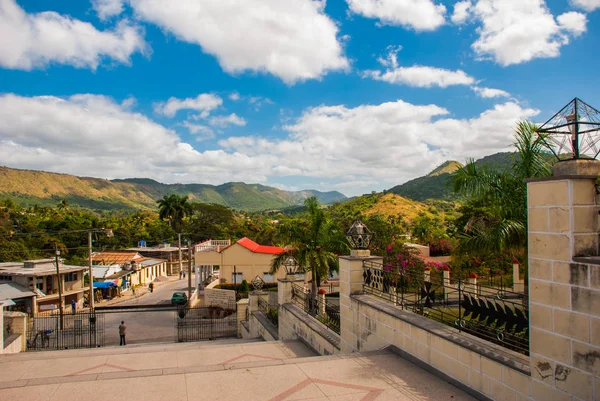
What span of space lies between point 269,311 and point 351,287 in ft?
23.0

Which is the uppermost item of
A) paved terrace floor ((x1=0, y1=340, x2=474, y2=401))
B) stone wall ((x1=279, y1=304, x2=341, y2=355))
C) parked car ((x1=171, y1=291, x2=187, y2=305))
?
paved terrace floor ((x1=0, y1=340, x2=474, y2=401))

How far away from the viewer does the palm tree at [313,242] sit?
16.7m

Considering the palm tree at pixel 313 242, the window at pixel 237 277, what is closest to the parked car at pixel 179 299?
the window at pixel 237 277

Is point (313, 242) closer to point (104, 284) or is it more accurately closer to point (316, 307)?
point (316, 307)

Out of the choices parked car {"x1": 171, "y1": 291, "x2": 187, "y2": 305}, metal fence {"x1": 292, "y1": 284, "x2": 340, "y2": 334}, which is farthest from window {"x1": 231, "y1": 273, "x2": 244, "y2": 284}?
metal fence {"x1": 292, "y1": 284, "x2": 340, "y2": 334}

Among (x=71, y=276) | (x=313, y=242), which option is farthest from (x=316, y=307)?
(x=71, y=276)

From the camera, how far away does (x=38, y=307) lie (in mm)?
27188

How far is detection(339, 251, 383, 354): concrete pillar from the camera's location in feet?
25.3

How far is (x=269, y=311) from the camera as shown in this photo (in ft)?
46.1

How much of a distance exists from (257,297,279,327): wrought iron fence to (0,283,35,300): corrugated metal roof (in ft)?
61.7

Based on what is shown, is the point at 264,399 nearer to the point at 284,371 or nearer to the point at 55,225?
the point at 284,371

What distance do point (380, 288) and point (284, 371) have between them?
255cm

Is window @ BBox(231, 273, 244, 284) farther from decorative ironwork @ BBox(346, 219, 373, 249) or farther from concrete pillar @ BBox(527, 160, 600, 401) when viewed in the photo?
concrete pillar @ BBox(527, 160, 600, 401)

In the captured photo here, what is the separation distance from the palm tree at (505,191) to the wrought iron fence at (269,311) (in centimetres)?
760
